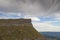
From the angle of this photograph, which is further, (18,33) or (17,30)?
(17,30)

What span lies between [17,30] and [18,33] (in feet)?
17.0

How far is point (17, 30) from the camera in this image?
374ft

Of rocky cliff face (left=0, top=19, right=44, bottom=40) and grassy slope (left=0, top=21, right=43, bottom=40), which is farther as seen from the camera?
rocky cliff face (left=0, top=19, right=44, bottom=40)

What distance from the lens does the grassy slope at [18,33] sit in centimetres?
10206

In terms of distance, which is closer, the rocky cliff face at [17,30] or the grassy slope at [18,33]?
the grassy slope at [18,33]

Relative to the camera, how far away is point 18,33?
109 m

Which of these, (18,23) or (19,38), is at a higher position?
(18,23)

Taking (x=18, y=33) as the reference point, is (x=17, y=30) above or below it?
→ above

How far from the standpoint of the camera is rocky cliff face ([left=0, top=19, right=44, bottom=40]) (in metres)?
103

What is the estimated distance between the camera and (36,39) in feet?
349

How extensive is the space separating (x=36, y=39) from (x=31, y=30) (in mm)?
14744

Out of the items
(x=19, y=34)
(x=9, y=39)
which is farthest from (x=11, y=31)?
(x=9, y=39)

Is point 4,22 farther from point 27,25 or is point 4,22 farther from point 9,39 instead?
point 9,39

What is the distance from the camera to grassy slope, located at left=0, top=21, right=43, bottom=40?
10206 centimetres
